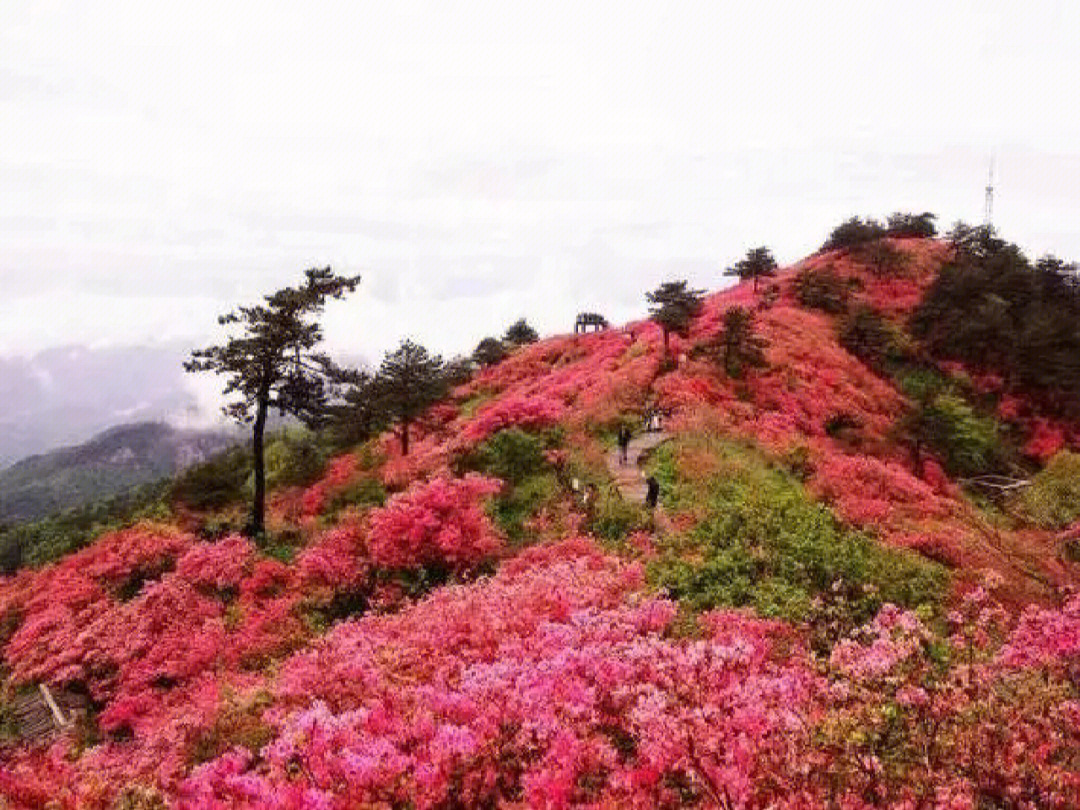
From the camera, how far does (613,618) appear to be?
16391 millimetres

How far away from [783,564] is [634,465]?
11.9m

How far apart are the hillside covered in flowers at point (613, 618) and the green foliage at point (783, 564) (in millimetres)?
80

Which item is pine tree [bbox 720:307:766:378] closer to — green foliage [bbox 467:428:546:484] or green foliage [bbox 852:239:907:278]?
green foliage [bbox 467:428:546:484]

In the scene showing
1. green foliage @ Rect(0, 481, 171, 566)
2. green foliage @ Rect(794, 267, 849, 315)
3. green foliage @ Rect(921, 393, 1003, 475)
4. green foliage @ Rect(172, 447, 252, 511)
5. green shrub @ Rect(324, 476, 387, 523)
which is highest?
green foliage @ Rect(794, 267, 849, 315)

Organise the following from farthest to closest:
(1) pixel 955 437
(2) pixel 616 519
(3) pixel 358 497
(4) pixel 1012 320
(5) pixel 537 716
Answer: (4) pixel 1012 320 → (1) pixel 955 437 → (3) pixel 358 497 → (2) pixel 616 519 → (5) pixel 537 716

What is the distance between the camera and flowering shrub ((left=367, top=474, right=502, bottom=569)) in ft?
79.5

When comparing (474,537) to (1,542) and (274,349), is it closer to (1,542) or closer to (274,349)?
(274,349)

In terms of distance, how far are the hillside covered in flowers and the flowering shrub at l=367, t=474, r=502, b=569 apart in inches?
3.9

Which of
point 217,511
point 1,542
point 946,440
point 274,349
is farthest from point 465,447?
point 1,542

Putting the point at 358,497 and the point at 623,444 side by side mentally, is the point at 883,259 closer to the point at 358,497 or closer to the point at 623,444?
the point at 623,444

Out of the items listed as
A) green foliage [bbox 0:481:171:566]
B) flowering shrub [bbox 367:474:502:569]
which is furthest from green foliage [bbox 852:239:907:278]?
flowering shrub [bbox 367:474:502:569]

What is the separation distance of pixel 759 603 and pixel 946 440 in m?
25.1

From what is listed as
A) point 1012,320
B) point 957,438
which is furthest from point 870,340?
point 957,438

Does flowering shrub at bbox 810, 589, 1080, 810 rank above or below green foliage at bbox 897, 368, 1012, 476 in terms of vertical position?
above
